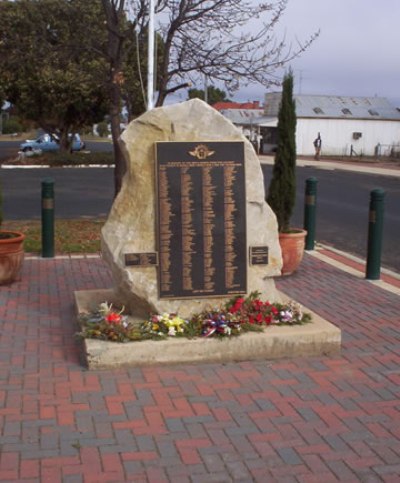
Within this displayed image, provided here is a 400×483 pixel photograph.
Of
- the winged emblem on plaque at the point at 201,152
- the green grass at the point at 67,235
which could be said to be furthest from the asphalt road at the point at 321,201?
the winged emblem on plaque at the point at 201,152

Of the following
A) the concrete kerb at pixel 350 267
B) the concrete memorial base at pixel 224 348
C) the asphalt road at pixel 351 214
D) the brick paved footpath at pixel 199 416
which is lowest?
the asphalt road at pixel 351 214

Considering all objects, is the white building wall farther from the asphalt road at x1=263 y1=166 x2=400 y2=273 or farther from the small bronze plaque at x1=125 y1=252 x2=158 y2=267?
the small bronze plaque at x1=125 y1=252 x2=158 y2=267

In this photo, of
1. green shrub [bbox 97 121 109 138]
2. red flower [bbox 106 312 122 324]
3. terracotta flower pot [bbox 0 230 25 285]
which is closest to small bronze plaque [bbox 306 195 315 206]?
terracotta flower pot [bbox 0 230 25 285]

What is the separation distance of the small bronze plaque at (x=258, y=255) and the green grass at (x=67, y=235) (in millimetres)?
4604

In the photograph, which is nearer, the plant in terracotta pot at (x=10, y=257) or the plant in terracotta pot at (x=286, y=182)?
the plant in terracotta pot at (x=10, y=257)

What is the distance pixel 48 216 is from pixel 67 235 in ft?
6.78

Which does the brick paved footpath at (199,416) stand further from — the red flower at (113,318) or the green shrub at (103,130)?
the green shrub at (103,130)

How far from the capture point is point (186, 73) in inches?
492

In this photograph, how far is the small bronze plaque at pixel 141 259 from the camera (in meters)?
5.94

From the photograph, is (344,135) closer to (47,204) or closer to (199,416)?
(47,204)

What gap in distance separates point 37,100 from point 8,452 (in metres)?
31.1

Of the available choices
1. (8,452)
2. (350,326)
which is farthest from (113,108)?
(8,452)

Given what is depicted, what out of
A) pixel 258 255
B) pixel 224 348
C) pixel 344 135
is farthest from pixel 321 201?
pixel 344 135

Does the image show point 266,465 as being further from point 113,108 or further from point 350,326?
point 113,108
